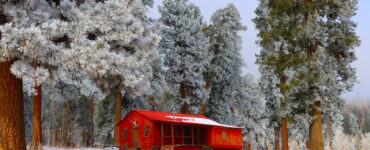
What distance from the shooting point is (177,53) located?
113ft

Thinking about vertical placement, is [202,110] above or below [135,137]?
above

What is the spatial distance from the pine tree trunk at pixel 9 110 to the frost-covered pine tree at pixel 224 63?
25.8m

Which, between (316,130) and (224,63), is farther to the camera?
(224,63)

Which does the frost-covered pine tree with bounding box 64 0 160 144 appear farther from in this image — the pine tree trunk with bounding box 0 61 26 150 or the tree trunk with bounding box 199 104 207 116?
the tree trunk with bounding box 199 104 207 116

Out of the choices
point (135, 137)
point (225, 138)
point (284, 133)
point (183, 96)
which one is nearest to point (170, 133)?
point (135, 137)

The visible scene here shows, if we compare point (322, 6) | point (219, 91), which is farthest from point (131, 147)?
point (322, 6)

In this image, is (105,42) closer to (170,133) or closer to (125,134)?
(125,134)

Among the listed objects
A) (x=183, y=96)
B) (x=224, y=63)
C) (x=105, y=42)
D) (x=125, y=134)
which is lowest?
(x=125, y=134)

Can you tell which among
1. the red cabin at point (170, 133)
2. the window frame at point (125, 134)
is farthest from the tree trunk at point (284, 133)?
the window frame at point (125, 134)

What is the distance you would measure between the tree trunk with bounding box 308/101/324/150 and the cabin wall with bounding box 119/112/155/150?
1183 cm

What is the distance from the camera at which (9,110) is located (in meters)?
12.3

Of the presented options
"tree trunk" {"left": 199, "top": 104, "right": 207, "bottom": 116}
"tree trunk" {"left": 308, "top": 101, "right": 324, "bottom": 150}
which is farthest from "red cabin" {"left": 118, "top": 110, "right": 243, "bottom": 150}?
"tree trunk" {"left": 308, "top": 101, "right": 324, "bottom": 150}

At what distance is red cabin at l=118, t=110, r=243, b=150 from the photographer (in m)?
26.8

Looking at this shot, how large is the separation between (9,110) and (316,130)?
12096 mm
